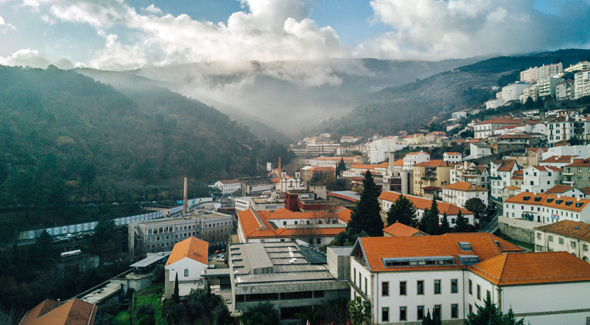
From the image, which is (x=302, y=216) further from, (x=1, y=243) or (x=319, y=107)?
(x=319, y=107)

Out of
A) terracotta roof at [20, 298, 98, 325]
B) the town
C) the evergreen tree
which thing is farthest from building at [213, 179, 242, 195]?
the evergreen tree

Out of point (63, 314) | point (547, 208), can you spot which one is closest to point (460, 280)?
point (547, 208)

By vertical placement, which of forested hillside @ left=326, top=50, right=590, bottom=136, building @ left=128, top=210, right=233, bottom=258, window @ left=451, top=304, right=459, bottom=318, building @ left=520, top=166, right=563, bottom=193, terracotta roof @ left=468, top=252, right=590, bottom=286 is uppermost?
forested hillside @ left=326, top=50, right=590, bottom=136

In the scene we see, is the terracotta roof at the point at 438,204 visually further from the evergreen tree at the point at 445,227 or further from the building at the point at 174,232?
the building at the point at 174,232

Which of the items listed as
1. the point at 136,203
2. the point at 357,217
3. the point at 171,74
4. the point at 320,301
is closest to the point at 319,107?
the point at 171,74

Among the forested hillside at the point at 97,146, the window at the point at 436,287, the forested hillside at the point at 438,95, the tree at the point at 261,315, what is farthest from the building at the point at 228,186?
the window at the point at 436,287

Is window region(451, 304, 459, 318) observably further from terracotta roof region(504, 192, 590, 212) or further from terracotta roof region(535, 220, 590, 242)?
terracotta roof region(504, 192, 590, 212)
